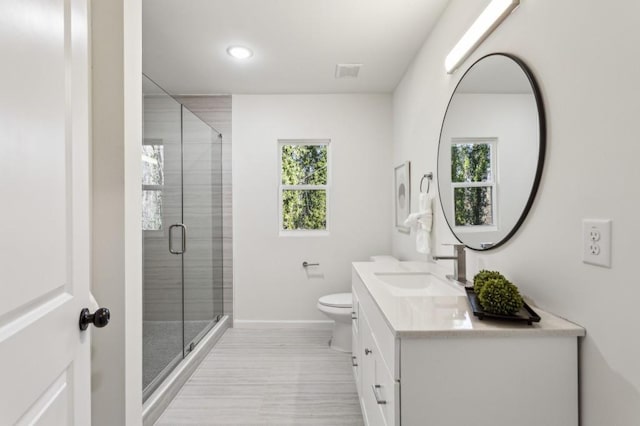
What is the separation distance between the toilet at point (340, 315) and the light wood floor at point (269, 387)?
0.09 m

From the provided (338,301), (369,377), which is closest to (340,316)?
(338,301)

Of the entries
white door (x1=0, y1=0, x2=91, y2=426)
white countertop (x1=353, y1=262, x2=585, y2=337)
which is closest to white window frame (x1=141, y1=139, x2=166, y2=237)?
white door (x1=0, y1=0, x2=91, y2=426)

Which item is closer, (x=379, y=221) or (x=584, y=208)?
(x=584, y=208)

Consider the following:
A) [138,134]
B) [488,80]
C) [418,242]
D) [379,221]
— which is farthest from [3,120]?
[379,221]

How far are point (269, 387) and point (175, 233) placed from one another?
1.30 meters

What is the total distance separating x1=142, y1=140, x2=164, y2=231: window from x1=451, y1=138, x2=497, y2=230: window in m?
1.91

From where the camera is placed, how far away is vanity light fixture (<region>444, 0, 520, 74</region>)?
52.9 inches

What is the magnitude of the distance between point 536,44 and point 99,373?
2092mm

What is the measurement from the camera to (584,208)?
967 mm

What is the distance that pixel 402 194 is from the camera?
9.72 feet

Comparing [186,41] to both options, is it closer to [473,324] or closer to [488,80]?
[488,80]

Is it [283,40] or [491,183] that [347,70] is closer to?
[283,40]

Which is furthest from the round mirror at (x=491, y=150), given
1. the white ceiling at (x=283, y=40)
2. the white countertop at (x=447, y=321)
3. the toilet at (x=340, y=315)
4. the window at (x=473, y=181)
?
the toilet at (x=340, y=315)

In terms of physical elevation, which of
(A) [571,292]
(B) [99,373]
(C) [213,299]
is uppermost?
(A) [571,292]
